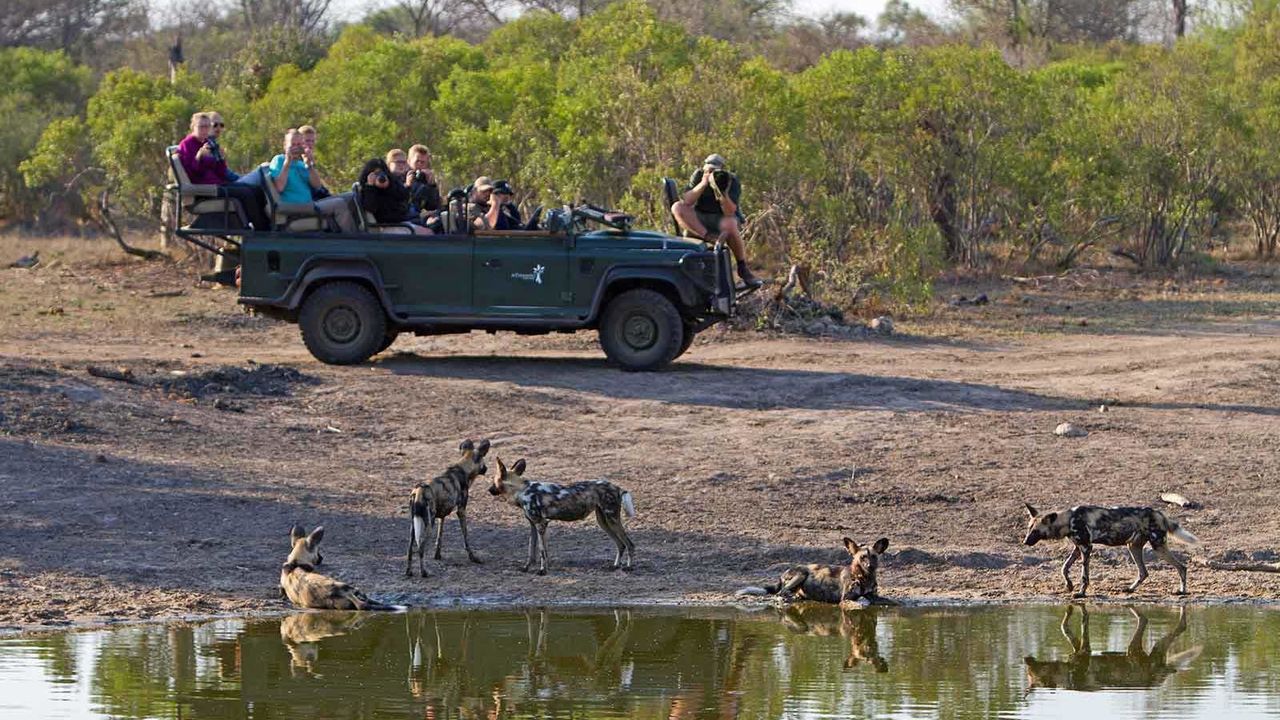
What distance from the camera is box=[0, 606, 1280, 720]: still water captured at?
831 centimetres

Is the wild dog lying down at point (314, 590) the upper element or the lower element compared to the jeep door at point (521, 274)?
lower

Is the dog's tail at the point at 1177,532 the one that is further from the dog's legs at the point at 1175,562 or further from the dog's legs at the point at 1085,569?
the dog's legs at the point at 1085,569

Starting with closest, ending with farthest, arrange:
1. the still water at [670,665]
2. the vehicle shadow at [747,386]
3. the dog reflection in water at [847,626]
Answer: the still water at [670,665] → the dog reflection in water at [847,626] → the vehicle shadow at [747,386]

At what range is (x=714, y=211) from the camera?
1797 centimetres

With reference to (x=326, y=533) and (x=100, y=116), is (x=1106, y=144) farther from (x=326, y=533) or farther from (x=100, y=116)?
(x=326, y=533)

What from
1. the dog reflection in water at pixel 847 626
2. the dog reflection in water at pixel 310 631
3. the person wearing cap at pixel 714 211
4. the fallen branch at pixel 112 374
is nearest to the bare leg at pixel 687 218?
the person wearing cap at pixel 714 211

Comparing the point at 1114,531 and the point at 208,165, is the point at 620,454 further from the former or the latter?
the point at 208,165

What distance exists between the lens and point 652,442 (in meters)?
14.4

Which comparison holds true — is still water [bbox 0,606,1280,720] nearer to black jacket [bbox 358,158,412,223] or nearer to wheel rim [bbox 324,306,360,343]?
wheel rim [bbox 324,306,360,343]

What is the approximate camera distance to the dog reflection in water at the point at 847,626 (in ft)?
30.8

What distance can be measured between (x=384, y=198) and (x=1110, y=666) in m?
9.24

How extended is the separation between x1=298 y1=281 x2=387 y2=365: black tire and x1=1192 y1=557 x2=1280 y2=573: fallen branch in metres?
7.72

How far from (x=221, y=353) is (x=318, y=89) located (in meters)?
10.1

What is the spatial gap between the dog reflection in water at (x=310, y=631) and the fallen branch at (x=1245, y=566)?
488 cm
